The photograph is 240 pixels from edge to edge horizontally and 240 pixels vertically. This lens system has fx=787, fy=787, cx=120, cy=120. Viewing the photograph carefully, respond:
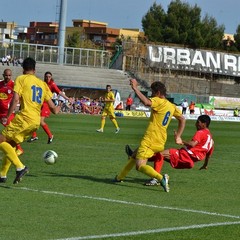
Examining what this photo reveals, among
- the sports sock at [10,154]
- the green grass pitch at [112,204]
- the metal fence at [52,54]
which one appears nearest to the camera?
the green grass pitch at [112,204]

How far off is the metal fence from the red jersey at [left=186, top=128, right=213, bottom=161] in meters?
49.9

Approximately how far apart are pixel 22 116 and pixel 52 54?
2131 inches

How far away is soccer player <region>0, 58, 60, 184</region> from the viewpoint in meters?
12.7

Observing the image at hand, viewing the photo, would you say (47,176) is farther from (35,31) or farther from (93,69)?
(35,31)

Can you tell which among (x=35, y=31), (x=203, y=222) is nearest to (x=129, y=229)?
(x=203, y=222)

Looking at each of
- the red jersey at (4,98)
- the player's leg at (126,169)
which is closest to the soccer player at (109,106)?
the red jersey at (4,98)

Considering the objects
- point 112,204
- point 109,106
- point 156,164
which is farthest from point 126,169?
point 109,106

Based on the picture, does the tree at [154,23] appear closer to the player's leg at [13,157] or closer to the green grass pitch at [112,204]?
the green grass pitch at [112,204]

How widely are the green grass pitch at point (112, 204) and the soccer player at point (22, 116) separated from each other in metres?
0.42

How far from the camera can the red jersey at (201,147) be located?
14.2 metres

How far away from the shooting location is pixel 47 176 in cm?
1454

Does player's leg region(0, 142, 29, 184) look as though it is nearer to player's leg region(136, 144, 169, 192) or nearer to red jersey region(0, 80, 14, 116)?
player's leg region(136, 144, 169, 192)

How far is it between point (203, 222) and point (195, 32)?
96584mm

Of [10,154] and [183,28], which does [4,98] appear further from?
[183,28]
